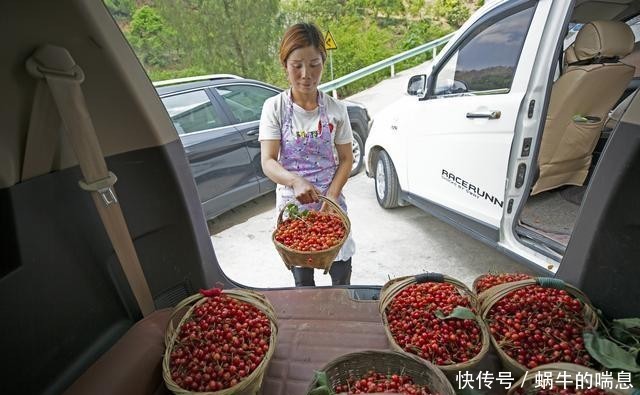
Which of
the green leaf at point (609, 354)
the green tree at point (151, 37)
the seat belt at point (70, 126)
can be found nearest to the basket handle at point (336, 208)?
the seat belt at point (70, 126)

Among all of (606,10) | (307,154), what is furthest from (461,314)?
(606,10)

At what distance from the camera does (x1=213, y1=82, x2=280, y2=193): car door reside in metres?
4.04

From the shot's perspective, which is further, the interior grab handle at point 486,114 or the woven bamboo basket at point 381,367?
the interior grab handle at point 486,114

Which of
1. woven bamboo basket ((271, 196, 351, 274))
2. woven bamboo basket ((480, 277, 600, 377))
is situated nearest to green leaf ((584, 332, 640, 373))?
woven bamboo basket ((480, 277, 600, 377))

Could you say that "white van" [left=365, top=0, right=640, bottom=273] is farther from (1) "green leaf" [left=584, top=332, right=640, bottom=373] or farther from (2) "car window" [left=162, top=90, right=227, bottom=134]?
(2) "car window" [left=162, top=90, right=227, bottom=134]

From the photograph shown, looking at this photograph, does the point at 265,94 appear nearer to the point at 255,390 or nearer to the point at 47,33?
the point at 47,33

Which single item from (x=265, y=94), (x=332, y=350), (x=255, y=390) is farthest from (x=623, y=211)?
(x=265, y=94)

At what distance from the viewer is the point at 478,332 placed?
4.39 ft

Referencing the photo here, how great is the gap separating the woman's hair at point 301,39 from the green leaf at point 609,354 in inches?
66.0

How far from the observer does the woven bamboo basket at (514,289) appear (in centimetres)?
128

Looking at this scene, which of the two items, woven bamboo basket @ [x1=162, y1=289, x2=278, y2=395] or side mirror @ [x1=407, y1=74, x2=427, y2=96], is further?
side mirror @ [x1=407, y1=74, x2=427, y2=96]

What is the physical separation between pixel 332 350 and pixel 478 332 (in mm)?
606

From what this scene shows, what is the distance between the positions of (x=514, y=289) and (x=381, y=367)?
636 millimetres

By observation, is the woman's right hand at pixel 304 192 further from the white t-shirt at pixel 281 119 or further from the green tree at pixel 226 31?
the green tree at pixel 226 31
